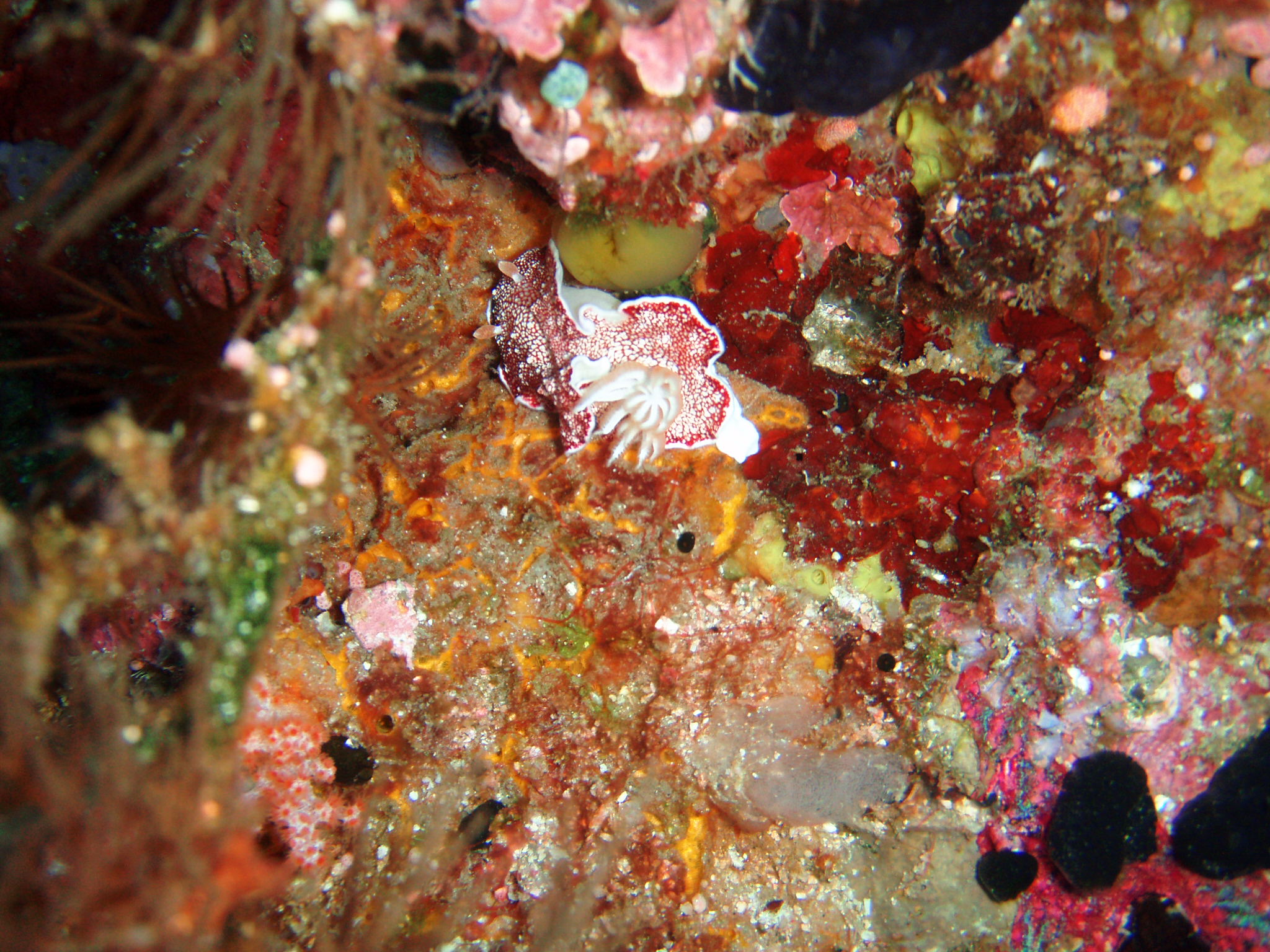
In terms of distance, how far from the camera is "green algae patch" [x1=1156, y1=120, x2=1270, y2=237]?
8.56 feet

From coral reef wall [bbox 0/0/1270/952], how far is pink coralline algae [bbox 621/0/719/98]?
19 millimetres

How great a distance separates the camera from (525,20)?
7.06 feet

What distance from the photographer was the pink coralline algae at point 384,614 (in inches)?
151

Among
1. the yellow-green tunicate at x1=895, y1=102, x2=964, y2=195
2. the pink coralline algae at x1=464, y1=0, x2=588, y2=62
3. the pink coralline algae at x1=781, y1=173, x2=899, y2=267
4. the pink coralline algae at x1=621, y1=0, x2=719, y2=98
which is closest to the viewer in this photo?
the pink coralline algae at x1=464, y1=0, x2=588, y2=62

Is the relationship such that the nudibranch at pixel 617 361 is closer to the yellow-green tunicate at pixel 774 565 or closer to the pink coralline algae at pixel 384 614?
the yellow-green tunicate at pixel 774 565

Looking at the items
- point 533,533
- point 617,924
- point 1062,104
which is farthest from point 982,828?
point 1062,104

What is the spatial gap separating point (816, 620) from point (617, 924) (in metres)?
2.27

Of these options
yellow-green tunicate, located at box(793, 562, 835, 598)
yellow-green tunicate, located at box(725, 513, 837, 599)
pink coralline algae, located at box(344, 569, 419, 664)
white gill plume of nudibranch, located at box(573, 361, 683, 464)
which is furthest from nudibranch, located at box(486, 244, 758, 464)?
pink coralline algae, located at box(344, 569, 419, 664)

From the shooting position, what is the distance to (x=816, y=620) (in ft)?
13.3

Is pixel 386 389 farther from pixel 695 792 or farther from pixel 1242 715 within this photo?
pixel 1242 715

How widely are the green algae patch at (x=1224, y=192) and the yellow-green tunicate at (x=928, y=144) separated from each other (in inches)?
34.2

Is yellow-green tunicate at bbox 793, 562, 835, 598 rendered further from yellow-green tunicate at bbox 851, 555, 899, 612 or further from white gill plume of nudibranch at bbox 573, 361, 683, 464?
white gill plume of nudibranch at bbox 573, 361, 683, 464

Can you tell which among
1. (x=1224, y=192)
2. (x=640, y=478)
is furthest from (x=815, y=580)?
(x=1224, y=192)

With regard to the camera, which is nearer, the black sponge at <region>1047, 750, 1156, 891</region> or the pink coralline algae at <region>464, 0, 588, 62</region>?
the pink coralline algae at <region>464, 0, 588, 62</region>
